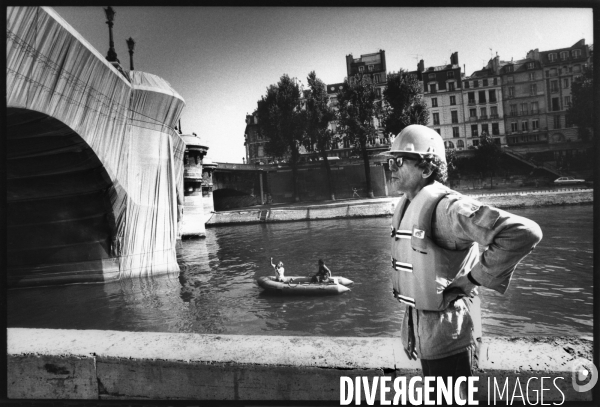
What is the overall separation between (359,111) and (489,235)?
2.94 metres

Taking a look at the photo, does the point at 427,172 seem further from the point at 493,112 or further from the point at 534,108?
the point at 493,112

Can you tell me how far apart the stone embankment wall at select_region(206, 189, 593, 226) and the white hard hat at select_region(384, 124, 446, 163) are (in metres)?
1.96

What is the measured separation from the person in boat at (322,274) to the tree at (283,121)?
31.6 inches

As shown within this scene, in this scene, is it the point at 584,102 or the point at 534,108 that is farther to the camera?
the point at 534,108

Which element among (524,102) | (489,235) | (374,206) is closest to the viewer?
(489,235)

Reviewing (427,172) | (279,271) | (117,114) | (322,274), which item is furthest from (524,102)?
(117,114)

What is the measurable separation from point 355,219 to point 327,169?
591mm

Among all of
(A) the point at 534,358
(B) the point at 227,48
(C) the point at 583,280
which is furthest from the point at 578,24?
(B) the point at 227,48

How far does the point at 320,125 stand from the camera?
4434 mm

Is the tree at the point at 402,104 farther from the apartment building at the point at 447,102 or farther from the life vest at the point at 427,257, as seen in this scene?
the life vest at the point at 427,257

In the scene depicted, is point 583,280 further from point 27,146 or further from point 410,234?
point 27,146

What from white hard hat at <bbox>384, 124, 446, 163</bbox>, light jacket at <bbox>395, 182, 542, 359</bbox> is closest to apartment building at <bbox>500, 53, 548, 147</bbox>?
white hard hat at <bbox>384, 124, 446, 163</bbox>

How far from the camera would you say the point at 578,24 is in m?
2.84

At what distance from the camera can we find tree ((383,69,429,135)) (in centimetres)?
360
